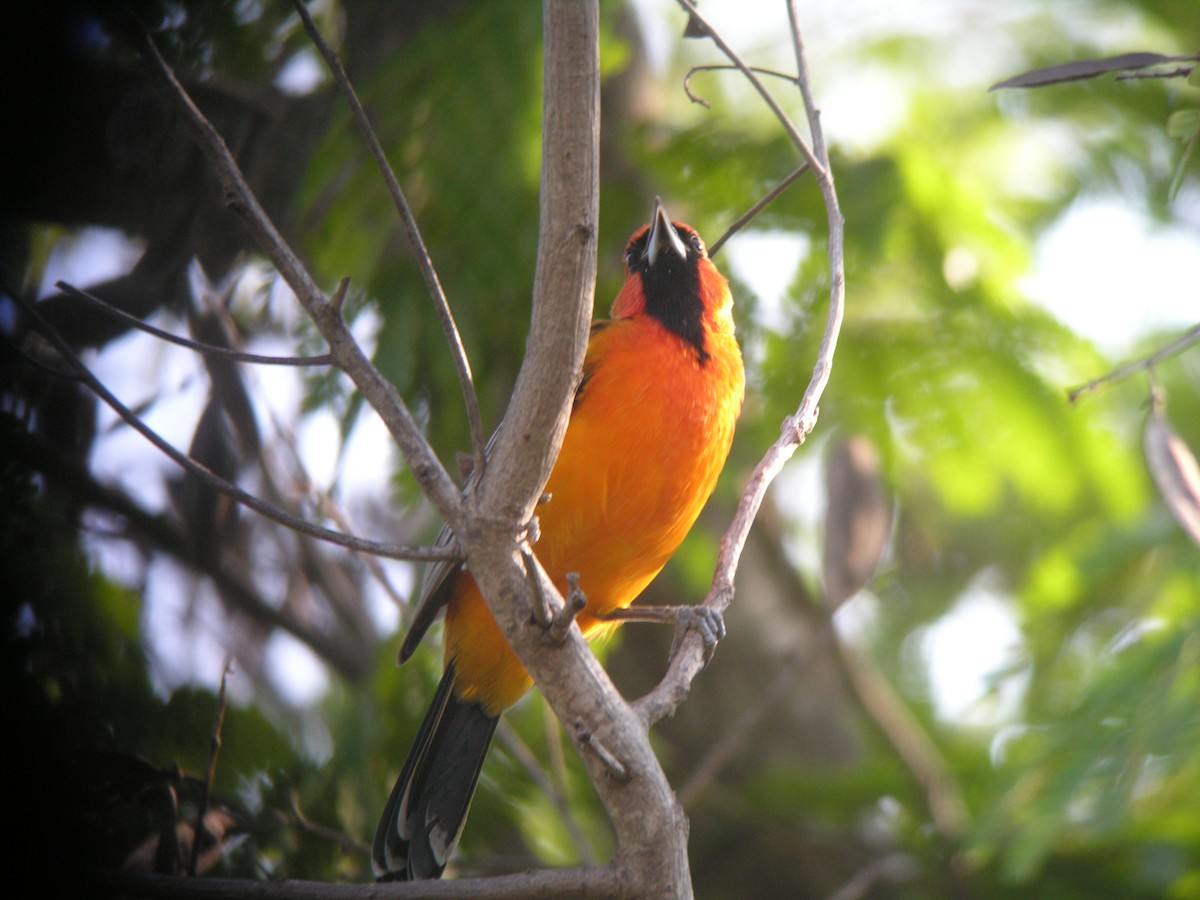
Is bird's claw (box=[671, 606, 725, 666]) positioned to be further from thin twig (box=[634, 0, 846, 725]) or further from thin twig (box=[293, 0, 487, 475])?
thin twig (box=[293, 0, 487, 475])

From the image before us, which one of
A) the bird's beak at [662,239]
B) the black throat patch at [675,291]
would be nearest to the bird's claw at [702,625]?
the black throat patch at [675,291]

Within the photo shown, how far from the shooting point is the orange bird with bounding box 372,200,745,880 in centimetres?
359

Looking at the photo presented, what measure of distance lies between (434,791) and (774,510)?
3.13 m

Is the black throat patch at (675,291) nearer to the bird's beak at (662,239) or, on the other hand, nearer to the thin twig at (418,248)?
the bird's beak at (662,239)

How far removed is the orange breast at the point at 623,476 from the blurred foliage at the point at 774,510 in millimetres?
708

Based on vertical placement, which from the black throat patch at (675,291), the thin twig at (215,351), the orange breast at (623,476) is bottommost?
the thin twig at (215,351)

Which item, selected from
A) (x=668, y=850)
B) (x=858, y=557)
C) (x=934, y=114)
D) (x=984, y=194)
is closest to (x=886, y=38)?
(x=934, y=114)

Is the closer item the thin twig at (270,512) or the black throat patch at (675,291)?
the thin twig at (270,512)

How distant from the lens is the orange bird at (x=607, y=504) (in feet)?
11.8

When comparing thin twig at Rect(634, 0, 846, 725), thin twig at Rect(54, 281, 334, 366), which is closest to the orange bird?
thin twig at Rect(634, 0, 846, 725)

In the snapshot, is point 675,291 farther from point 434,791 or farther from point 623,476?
point 434,791

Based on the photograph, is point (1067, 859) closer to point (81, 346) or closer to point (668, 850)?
point (668, 850)

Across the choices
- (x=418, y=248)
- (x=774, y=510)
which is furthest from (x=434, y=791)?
(x=774, y=510)

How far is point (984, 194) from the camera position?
621cm
